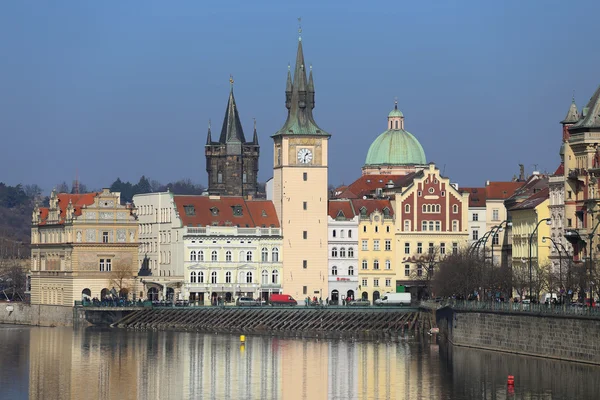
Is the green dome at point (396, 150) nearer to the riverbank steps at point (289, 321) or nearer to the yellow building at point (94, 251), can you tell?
the yellow building at point (94, 251)

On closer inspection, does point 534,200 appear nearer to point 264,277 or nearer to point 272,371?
point 264,277

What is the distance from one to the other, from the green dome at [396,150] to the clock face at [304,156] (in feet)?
93.1

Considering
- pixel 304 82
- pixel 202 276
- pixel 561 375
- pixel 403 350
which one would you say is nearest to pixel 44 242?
pixel 202 276

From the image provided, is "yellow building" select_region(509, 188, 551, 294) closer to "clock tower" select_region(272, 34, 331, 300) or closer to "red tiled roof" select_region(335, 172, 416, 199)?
"clock tower" select_region(272, 34, 331, 300)

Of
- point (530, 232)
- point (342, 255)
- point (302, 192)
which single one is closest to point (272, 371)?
point (530, 232)

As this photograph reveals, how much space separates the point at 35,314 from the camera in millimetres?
166125

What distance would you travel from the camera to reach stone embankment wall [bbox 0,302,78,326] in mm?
160375

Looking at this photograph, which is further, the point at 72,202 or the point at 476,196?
the point at 476,196

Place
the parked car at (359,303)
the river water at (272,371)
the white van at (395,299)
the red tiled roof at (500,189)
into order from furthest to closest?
the red tiled roof at (500,189) → the white van at (395,299) → the parked car at (359,303) → the river water at (272,371)

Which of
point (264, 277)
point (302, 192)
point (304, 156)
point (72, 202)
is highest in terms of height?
point (304, 156)

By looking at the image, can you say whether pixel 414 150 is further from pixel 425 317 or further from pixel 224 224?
pixel 425 317

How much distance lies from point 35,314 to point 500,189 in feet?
142

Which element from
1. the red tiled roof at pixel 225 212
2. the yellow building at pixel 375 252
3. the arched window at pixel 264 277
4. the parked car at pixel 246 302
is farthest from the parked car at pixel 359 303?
the red tiled roof at pixel 225 212

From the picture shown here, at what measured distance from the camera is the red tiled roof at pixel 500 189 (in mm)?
173250
